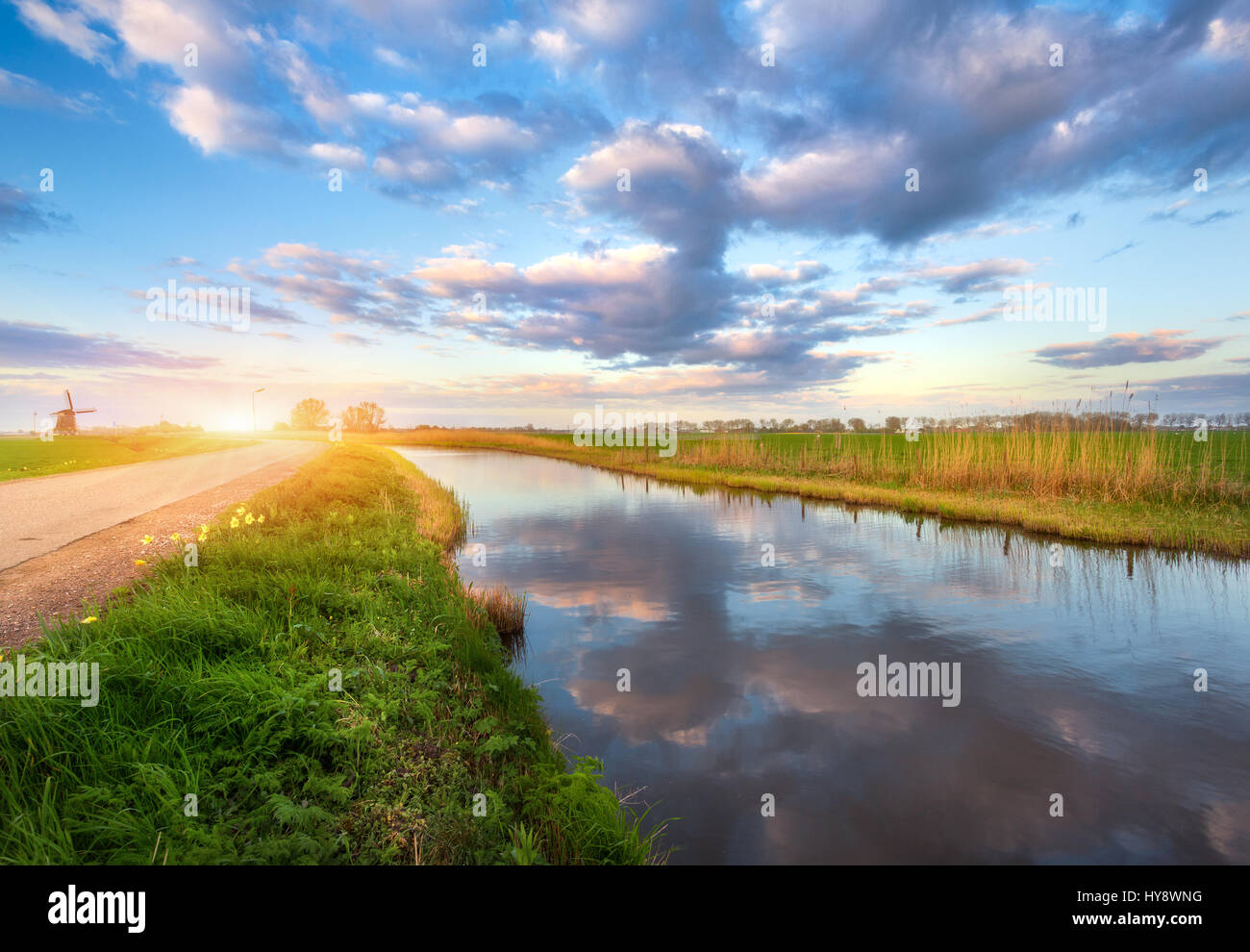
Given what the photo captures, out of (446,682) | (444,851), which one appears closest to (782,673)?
(446,682)

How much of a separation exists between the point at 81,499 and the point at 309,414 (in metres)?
139

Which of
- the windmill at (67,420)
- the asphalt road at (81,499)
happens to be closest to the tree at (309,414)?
the windmill at (67,420)

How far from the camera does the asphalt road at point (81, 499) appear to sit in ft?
30.8

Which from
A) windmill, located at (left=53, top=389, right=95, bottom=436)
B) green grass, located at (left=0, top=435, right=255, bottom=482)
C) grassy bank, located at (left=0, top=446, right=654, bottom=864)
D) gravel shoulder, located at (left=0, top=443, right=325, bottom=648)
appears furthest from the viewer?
windmill, located at (left=53, top=389, right=95, bottom=436)

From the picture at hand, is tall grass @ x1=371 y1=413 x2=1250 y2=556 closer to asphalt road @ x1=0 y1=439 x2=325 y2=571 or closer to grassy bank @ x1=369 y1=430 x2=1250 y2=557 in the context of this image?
grassy bank @ x1=369 y1=430 x2=1250 y2=557

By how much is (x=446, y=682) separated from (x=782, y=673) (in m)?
6.01

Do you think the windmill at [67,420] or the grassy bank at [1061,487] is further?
the windmill at [67,420]

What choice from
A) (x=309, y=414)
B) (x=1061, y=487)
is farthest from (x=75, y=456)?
(x=309, y=414)

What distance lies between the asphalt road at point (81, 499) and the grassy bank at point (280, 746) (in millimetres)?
4034

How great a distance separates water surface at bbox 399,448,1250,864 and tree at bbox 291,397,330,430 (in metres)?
138

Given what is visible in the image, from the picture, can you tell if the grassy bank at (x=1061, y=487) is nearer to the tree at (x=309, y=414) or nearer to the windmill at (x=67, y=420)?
the windmill at (x=67, y=420)

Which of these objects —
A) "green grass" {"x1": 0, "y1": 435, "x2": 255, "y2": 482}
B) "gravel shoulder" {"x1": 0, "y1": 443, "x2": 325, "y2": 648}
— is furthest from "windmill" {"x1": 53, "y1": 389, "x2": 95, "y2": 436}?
"gravel shoulder" {"x1": 0, "y1": 443, "x2": 325, "y2": 648}

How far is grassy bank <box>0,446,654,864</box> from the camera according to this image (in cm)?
353

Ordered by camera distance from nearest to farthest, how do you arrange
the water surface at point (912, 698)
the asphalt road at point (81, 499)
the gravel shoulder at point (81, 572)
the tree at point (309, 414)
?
the water surface at point (912, 698)
the gravel shoulder at point (81, 572)
the asphalt road at point (81, 499)
the tree at point (309, 414)
